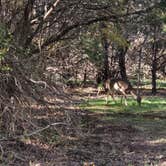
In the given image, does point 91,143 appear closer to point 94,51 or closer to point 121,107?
point 121,107

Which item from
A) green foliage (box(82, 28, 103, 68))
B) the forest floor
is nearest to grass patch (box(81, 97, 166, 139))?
the forest floor

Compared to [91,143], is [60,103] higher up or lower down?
higher up

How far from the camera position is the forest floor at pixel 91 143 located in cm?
1036

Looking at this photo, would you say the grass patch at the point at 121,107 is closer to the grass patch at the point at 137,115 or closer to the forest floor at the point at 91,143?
the grass patch at the point at 137,115

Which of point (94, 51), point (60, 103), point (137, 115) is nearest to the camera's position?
point (60, 103)

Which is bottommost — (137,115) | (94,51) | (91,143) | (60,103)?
(91,143)

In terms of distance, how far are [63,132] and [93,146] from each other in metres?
1.34

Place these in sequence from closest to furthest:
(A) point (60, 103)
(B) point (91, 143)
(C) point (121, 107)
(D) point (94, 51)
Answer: (B) point (91, 143)
(A) point (60, 103)
(C) point (121, 107)
(D) point (94, 51)

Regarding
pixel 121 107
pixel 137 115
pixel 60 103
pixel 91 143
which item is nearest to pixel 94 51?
pixel 121 107

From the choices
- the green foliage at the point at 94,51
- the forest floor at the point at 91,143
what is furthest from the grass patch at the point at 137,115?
the green foliage at the point at 94,51

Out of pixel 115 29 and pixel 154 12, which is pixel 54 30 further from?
pixel 154 12

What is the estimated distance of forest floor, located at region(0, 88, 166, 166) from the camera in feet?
34.0

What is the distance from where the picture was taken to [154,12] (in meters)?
16.2

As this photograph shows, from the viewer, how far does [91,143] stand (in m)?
12.5
